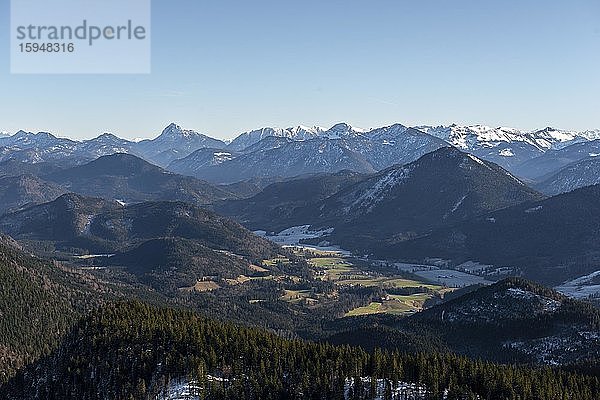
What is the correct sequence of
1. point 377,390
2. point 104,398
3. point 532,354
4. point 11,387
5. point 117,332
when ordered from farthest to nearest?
point 532,354
point 11,387
point 117,332
point 104,398
point 377,390

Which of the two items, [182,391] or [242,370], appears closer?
[182,391]

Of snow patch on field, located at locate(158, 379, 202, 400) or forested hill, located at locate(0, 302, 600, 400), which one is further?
snow patch on field, located at locate(158, 379, 202, 400)

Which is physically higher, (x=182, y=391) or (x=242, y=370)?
(x=242, y=370)

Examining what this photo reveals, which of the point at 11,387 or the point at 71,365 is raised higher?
the point at 71,365

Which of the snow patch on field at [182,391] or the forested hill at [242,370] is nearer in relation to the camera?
the forested hill at [242,370]

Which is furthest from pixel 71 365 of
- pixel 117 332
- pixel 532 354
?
pixel 532 354

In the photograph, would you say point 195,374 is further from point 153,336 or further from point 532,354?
point 532,354

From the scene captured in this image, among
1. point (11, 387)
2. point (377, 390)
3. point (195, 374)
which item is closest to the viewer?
point (377, 390)

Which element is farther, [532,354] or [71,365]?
[532,354]
